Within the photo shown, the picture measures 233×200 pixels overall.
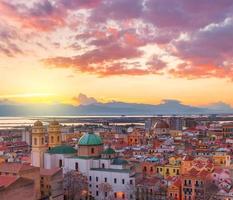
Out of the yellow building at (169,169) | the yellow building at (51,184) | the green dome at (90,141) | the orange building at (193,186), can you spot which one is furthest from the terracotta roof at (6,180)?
the yellow building at (169,169)

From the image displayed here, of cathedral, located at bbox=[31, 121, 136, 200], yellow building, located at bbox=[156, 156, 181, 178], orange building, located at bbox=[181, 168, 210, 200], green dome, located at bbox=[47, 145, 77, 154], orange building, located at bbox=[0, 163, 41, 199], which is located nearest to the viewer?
orange building, located at bbox=[181, 168, 210, 200]

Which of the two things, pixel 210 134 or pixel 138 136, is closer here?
pixel 138 136

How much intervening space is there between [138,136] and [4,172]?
5763 centimetres

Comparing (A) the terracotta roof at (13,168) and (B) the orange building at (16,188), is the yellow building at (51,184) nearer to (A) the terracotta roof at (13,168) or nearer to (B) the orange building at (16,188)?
(A) the terracotta roof at (13,168)

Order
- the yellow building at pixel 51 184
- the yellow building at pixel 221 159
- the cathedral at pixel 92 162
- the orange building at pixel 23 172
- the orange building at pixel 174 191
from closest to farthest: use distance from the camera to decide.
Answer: the orange building at pixel 23 172, the orange building at pixel 174 191, the yellow building at pixel 51 184, the cathedral at pixel 92 162, the yellow building at pixel 221 159

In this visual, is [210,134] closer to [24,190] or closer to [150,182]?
[150,182]

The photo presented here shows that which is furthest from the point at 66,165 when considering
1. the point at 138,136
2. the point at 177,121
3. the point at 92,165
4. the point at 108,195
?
the point at 177,121

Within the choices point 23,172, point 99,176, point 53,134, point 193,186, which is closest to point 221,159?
point 193,186

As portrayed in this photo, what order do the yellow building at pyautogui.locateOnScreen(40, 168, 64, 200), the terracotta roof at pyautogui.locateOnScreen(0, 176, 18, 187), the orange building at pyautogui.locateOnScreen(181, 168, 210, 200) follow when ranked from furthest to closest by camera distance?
the yellow building at pyautogui.locateOnScreen(40, 168, 64, 200) → the orange building at pyautogui.locateOnScreen(181, 168, 210, 200) → the terracotta roof at pyautogui.locateOnScreen(0, 176, 18, 187)

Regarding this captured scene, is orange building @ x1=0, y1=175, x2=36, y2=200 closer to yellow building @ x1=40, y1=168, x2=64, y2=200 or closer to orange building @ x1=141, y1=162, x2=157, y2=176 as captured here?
yellow building @ x1=40, y1=168, x2=64, y2=200

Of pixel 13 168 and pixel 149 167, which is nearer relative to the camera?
pixel 13 168

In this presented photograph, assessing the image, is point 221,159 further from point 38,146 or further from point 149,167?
point 38,146

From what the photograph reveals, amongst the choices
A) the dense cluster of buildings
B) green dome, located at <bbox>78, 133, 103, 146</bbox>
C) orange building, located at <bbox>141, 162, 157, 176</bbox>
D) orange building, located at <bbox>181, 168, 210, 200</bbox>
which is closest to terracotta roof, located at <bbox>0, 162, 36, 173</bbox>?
the dense cluster of buildings

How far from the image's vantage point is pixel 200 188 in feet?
135
